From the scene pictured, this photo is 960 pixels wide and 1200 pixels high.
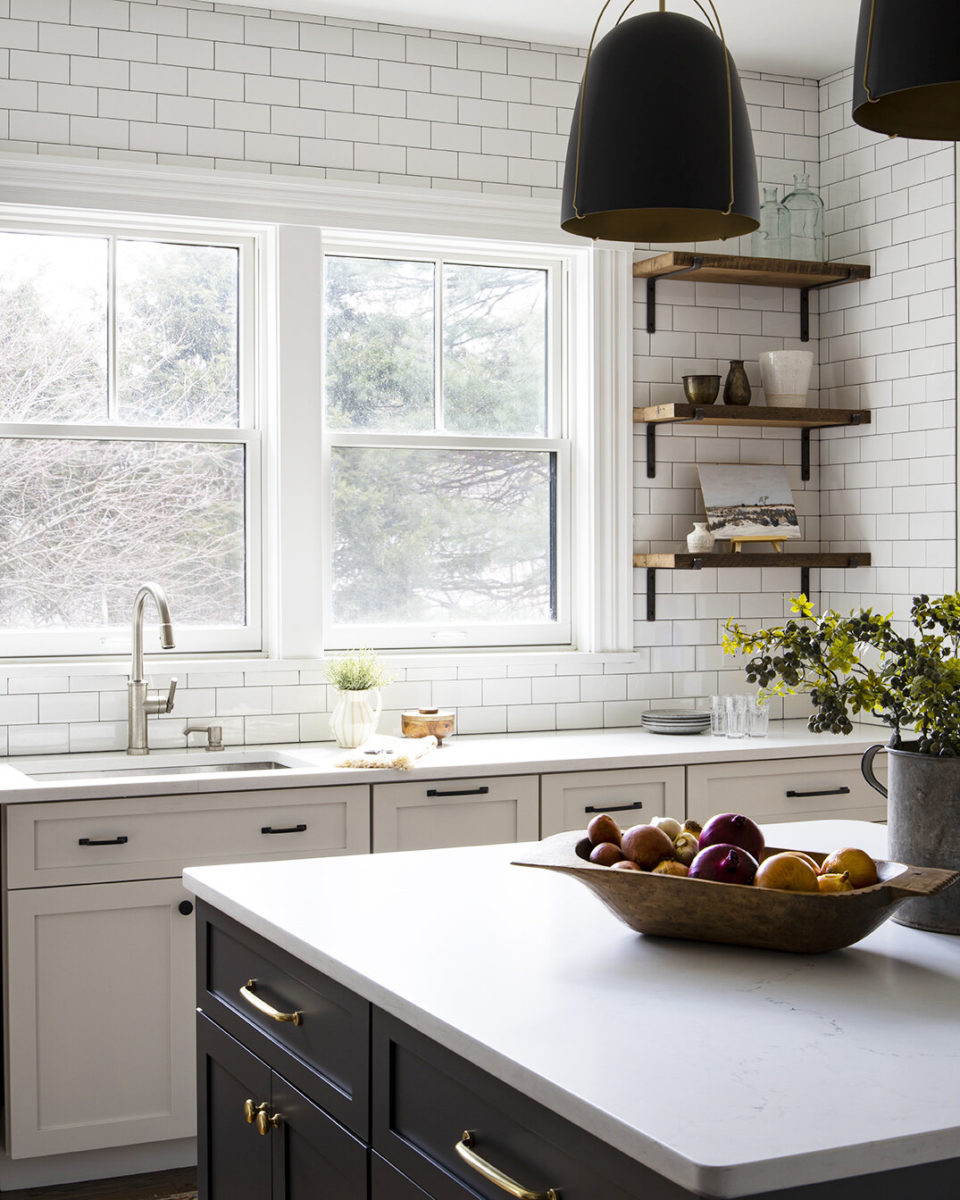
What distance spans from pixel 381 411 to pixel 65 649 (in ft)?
4.19

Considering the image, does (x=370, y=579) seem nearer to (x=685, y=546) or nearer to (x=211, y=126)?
(x=685, y=546)

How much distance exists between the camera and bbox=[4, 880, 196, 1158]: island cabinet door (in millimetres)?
3379

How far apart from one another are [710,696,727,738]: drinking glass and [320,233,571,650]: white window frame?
2.01 ft

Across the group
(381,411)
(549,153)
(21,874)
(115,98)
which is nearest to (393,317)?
(381,411)

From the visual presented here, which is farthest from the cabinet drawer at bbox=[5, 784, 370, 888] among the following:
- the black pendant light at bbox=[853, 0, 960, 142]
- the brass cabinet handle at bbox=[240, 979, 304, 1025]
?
the black pendant light at bbox=[853, 0, 960, 142]

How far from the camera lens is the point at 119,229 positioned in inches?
165

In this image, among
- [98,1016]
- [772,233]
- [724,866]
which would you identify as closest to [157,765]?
[98,1016]

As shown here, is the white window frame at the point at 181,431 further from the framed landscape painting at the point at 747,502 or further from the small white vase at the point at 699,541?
the framed landscape painting at the point at 747,502

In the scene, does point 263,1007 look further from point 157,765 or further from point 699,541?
point 699,541

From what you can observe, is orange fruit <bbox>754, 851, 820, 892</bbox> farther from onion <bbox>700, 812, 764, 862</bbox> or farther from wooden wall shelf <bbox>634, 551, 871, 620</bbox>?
wooden wall shelf <bbox>634, 551, 871, 620</bbox>

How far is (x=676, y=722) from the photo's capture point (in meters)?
4.38

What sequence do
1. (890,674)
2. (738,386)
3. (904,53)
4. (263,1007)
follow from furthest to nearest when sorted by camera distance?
(738,386), (263,1007), (890,674), (904,53)

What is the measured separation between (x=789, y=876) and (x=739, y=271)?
11.1 feet

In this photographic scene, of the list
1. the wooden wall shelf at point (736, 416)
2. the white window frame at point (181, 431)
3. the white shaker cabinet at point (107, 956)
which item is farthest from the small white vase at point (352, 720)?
the wooden wall shelf at point (736, 416)
